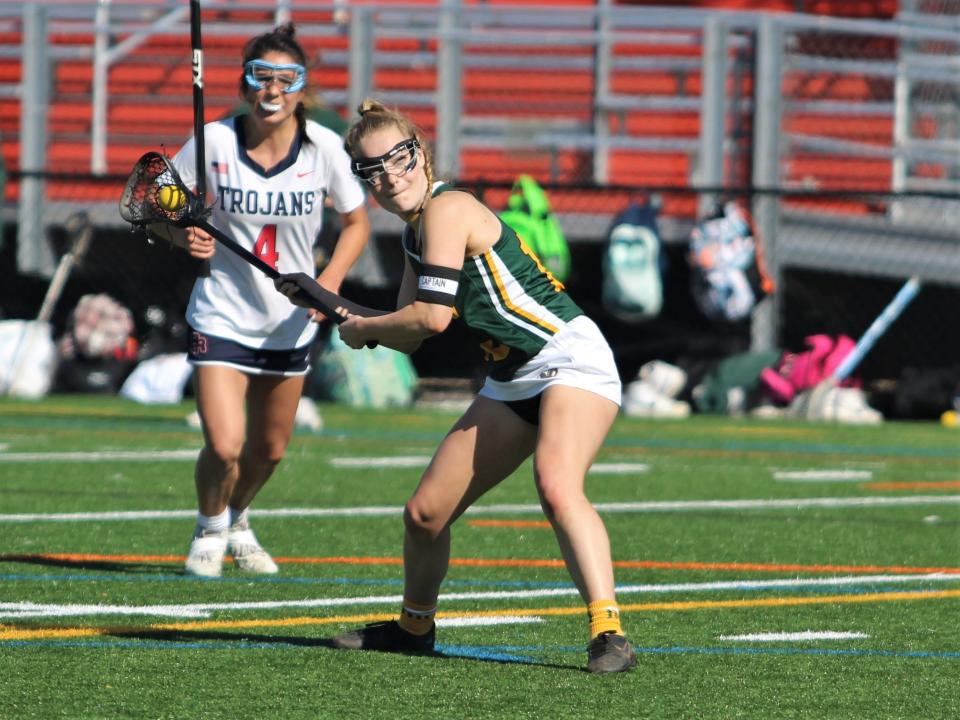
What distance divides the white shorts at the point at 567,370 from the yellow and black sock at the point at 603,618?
2.19 feet

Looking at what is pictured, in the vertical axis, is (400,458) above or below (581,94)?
below

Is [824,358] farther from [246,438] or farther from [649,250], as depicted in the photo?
[246,438]

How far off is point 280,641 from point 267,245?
6.99ft

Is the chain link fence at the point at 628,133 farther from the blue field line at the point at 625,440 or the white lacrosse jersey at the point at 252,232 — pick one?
the white lacrosse jersey at the point at 252,232

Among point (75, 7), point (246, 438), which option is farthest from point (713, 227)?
point (246, 438)

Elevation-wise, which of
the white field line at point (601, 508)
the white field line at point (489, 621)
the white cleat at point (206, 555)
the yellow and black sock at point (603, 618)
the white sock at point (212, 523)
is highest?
the yellow and black sock at point (603, 618)

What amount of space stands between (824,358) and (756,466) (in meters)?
5.16

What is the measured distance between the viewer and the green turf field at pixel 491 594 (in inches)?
219

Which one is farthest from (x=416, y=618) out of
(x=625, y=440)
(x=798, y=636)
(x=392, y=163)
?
(x=625, y=440)

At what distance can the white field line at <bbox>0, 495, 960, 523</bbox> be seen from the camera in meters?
9.88

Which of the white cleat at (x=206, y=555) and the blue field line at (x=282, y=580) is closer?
the blue field line at (x=282, y=580)

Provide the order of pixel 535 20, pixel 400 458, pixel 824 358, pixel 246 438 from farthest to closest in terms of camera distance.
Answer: pixel 535 20 → pixel 824 358 → pixel 400 458 → pixel 246 438

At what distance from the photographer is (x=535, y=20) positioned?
20.3 m

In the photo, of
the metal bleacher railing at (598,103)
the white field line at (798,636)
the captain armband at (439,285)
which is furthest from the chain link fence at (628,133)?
the captain armband at (439,285)
